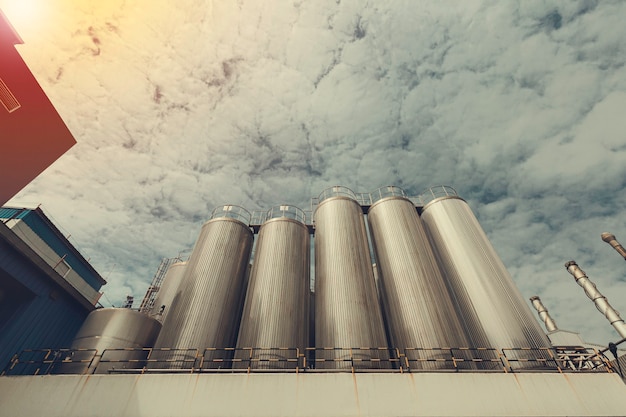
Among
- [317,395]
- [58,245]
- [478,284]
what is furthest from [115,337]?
[478,284]

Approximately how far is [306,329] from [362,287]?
4.14 metres

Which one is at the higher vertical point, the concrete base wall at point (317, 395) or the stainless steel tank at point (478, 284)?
the stainless steel tank at point (478, 284)

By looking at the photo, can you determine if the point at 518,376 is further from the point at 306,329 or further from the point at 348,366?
the point at 306,329

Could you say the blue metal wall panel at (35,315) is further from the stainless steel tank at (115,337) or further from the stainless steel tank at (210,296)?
the stainless steel tank at (210,296)

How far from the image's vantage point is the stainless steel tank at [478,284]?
1484 cm

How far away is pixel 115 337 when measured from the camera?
16.1 m

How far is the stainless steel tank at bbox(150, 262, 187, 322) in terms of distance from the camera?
980 inches

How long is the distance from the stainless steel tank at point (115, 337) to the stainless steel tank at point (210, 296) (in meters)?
2.05

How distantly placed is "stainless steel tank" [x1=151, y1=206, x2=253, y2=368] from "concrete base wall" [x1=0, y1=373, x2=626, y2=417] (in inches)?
106

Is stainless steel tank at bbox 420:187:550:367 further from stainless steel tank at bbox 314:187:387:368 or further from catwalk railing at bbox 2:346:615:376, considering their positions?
stainless steel tank at bbox 314:187:387:368

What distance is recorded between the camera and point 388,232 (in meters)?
20.1

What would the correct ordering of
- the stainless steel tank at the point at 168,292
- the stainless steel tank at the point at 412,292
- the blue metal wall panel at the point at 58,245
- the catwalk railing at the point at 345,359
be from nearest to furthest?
1. the catwalk railing at the point at 345,359
2. the stainless steel tank at the point at 412,292
3. the blue metal wall panel at the point at 58,245
4. the stainless steel tank at the point at 168,292

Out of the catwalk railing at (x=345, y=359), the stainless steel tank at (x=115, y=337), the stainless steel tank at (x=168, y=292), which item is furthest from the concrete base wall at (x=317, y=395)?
the stainless steel tank at (x=168, y=292)

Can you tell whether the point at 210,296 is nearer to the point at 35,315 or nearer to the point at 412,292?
the point at 35,315
